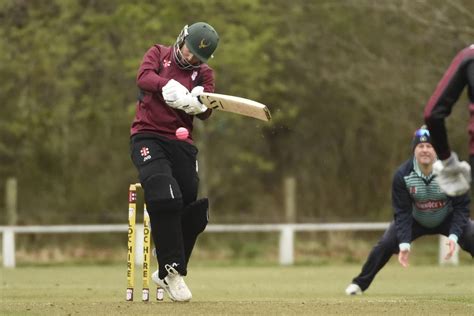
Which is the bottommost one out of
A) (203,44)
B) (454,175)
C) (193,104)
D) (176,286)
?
(176,286)

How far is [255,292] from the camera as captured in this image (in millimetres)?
12180

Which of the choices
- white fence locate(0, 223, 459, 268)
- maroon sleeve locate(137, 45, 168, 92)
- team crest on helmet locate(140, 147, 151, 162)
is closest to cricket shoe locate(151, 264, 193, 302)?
team crest on helmet locate(140, 147, 151, 162)

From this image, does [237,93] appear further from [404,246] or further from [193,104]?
[193,104]

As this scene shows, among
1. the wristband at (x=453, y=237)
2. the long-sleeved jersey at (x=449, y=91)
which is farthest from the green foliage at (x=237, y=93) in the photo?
the long-sleeved jersey at (x=449, y=91)

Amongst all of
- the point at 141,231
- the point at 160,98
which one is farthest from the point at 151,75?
the point at 141,231

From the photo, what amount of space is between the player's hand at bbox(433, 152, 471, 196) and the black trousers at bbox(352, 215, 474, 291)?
4.11m

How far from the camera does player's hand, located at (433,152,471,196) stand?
6.99 metres

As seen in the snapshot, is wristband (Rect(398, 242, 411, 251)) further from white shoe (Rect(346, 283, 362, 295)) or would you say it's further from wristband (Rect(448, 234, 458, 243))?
white shoe (Rect(346, 283, 362, 295))

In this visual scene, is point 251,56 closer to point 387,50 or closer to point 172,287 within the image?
point 387,50

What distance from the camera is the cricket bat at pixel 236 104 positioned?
8.95 m

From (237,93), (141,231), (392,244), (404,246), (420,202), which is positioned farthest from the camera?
(237,93)

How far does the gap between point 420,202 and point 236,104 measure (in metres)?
2.86

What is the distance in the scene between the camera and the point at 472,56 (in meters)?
6.94

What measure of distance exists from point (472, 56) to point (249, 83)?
59.2 ft
